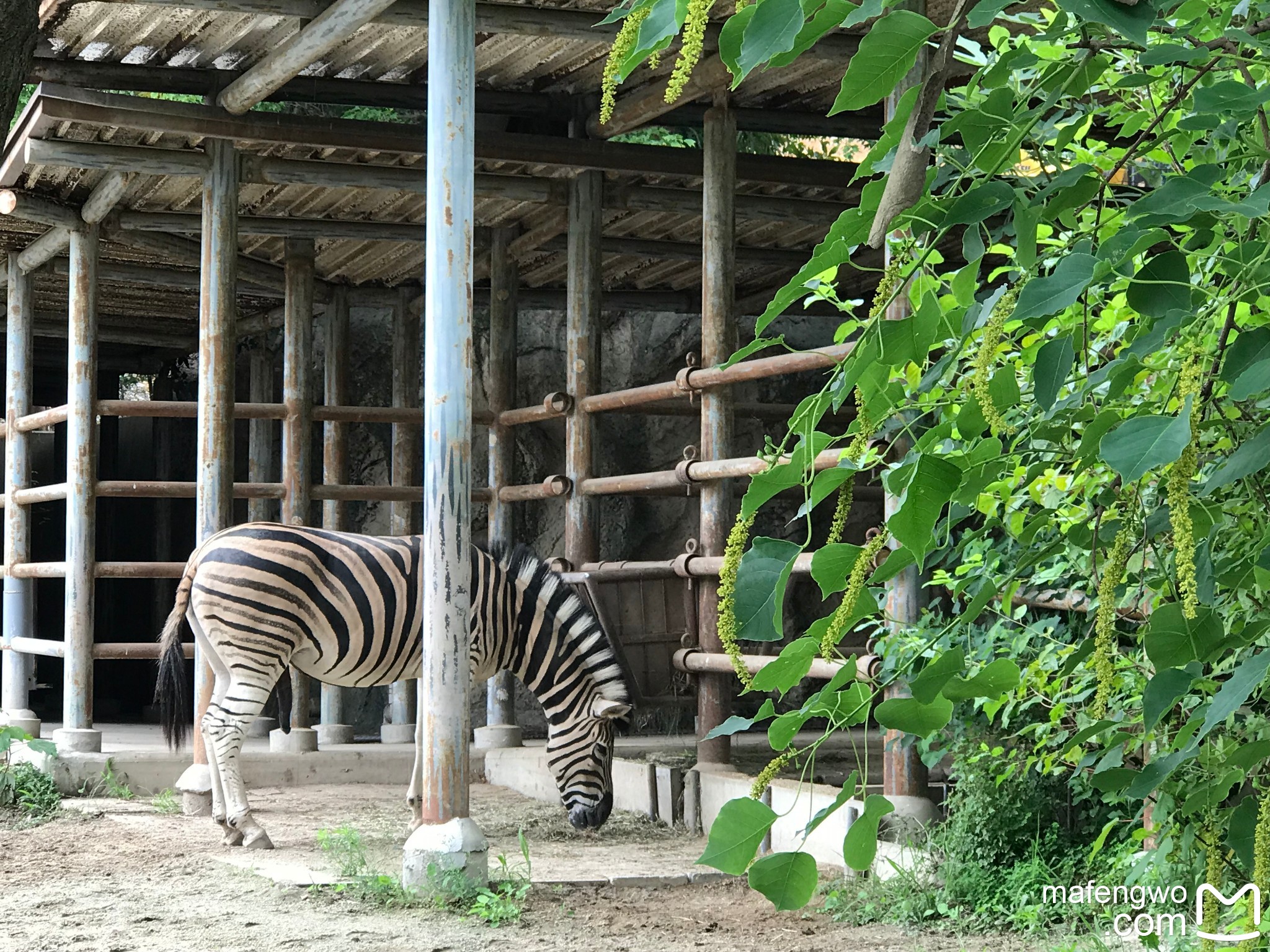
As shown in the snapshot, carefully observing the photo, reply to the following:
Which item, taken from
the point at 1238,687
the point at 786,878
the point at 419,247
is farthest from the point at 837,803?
the point at 419,247

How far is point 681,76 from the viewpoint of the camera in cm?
119

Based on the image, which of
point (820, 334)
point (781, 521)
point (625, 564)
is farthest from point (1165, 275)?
point (820, 334)

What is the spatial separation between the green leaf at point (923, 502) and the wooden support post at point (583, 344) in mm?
6655

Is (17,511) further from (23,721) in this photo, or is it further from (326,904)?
(326,904)

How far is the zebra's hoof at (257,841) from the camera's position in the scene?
6059 mm

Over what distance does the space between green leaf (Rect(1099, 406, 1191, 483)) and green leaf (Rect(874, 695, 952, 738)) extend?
0.27 m

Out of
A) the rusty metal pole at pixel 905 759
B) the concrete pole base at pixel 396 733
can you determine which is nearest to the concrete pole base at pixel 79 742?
the concrete pole base at pixel 396 733

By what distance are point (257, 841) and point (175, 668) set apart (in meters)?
1.02

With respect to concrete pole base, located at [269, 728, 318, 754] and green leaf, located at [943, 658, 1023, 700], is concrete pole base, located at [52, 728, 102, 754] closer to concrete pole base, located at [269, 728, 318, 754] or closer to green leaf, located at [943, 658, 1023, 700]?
concrete pole base, located at [269, 728, 318, 754]

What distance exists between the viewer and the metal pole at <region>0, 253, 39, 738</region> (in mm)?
9000

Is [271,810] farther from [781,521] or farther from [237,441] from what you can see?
[237,441]

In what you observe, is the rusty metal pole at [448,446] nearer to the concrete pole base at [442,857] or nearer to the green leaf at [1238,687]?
the concrete pole base at [442,857]

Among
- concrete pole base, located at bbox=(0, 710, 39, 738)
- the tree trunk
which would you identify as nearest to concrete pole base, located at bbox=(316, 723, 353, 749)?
concrete pole base, located at bbox=(0, 710, 39, 738)

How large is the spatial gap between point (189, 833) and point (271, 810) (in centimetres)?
76
